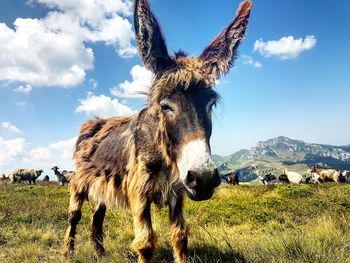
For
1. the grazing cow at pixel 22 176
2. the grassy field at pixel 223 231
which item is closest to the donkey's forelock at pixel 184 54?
the grassy field at pixel 223 231

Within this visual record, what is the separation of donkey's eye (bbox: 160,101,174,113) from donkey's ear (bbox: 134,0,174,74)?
54 cm

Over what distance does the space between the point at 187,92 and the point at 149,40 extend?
847mm

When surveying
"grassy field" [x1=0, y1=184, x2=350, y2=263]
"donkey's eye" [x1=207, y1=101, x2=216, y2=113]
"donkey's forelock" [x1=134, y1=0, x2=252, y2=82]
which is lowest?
"grassy field" [x1=0, y1=184, x2=350, y2=263]

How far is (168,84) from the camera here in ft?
14.3

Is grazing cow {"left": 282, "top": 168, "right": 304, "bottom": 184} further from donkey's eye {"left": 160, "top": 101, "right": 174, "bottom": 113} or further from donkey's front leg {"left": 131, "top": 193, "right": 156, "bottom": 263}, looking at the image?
donkey's eye {"left": 160, "top": 101, "right": 174, "bottom": 113}

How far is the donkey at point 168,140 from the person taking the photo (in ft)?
12.3

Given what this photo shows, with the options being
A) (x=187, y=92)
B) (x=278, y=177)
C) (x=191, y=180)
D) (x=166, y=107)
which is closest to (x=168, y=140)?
(x=166, y=107)

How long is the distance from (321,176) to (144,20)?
1416 inches

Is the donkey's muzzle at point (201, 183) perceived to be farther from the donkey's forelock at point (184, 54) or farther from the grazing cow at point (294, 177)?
the grazing cow at point (294, 177)

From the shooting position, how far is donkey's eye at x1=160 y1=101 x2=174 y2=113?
4216mm

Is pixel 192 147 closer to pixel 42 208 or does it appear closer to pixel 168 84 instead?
pixel 168 84

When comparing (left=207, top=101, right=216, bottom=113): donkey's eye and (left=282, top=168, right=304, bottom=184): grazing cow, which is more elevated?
(left=207, top=101, right=216, bottom=113): donkey's eye

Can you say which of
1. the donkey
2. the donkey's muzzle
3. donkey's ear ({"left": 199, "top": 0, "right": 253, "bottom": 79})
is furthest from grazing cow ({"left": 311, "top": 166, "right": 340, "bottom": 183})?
the donkey's muzzle

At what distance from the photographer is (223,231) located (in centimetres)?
739
